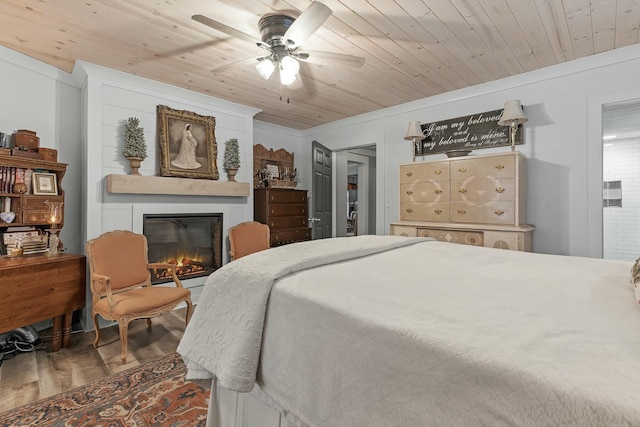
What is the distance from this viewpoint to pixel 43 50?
2719 millimetres

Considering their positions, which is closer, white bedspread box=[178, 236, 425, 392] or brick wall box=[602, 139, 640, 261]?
white bedspread box=[178, 236, 425, 392]

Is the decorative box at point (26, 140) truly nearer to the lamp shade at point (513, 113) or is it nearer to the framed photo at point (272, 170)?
the framed photo at point (272, 170)

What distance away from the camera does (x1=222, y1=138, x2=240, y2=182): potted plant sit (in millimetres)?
4062

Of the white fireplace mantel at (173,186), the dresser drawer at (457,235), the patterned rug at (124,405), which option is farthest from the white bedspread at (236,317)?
the white fireplace mantel at (173,186)

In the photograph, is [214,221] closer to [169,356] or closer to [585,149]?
[169,356]

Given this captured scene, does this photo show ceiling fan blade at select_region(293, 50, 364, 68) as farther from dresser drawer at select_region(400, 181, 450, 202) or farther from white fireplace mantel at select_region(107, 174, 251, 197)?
white fireplace mantel at select_region(107, 174, 251, 197)

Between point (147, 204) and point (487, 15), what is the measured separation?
3.53 meters

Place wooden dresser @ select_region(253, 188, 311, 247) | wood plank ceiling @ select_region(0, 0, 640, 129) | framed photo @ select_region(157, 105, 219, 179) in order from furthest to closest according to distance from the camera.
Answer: wooden dresser @ select_region(253, 188, 311, 247), framed photo @ select_region(157, 105, 219, 179), wood plank ceiling @ select_region(0, 0, 640, 129)

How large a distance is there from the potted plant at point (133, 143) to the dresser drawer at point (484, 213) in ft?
10.8

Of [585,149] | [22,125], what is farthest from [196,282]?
[585,149]

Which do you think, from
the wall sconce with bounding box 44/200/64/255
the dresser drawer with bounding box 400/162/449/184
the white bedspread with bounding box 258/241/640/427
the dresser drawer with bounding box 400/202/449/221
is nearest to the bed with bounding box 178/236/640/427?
the white bedspread with bounding box 258/241/640/427

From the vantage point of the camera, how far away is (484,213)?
3.08 meters

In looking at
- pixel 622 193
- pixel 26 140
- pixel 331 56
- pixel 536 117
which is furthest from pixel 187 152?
pixel 622 193

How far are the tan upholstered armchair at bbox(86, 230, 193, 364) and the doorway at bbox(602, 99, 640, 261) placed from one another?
6088 mm
